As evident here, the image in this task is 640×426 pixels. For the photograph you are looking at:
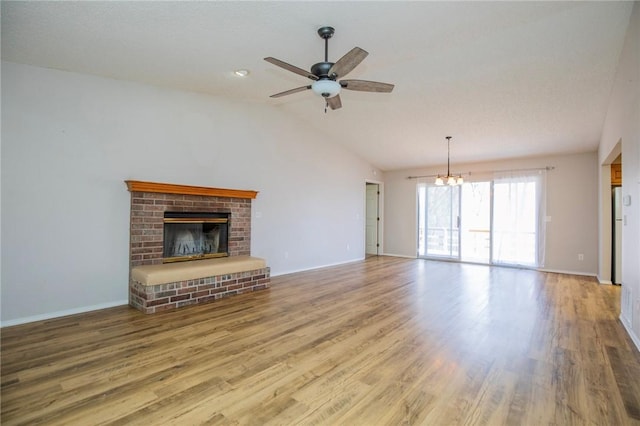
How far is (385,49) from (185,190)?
3.11 m

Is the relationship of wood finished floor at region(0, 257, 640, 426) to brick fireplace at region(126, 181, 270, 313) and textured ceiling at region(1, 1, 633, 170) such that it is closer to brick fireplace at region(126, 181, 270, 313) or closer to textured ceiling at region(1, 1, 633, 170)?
brick fireplace at region(126, 181, 270, 313)

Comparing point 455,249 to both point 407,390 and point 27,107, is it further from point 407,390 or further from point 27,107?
point 27,107

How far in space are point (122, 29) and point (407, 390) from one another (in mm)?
3653

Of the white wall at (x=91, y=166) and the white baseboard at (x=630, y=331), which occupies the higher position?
the white wall at (x=91, y=166)

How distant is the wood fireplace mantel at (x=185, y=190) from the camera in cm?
397

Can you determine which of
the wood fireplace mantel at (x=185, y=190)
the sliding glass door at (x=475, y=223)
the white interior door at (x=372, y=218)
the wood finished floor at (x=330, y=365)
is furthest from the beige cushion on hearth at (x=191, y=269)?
the sliding glass door at (x=475, y=223)

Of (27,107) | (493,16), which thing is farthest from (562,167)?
(27,107)

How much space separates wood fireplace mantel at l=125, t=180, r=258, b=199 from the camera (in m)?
3.97

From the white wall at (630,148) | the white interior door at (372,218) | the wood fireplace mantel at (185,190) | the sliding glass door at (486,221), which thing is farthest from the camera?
the white interior door at (372,218)

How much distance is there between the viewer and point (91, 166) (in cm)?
371

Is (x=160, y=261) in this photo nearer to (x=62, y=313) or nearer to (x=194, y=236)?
(x=194, y=236)

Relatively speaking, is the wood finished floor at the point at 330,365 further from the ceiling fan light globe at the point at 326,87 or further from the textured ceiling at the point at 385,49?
the textured ceiling at the point at 385,49

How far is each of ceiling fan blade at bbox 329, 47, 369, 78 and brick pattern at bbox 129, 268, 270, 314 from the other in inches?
116

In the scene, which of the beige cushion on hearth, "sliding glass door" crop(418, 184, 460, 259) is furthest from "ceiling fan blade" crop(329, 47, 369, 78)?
"sliding glass door" crop(418, 184, 460, 259)
